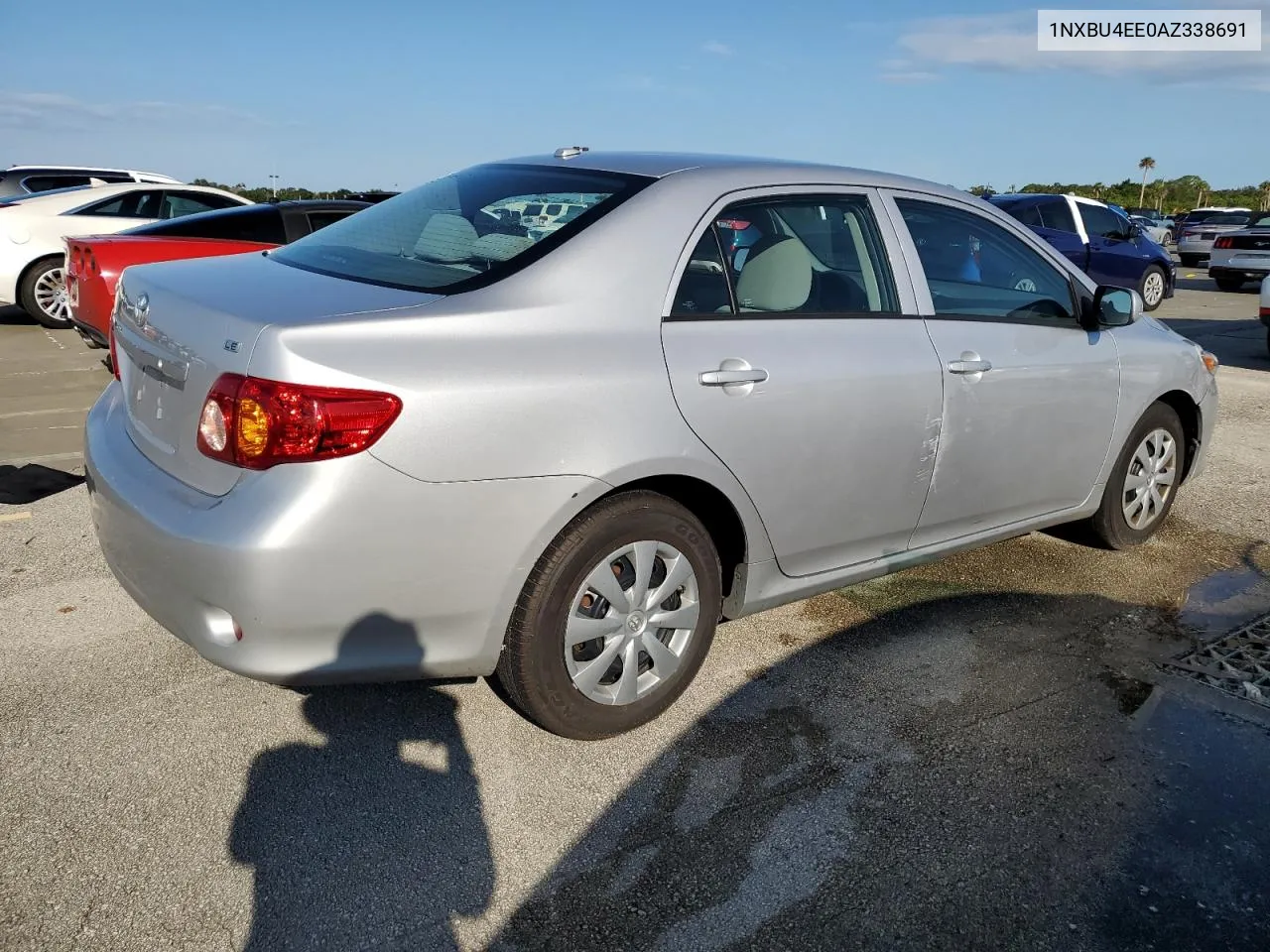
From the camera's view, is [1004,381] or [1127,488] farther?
[1127,488]

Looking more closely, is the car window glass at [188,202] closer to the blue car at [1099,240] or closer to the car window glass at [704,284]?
the blue car at [1099,240]

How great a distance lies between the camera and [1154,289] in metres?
16.1

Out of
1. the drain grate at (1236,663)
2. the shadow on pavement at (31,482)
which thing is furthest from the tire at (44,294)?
the drain grate at (1236,663)

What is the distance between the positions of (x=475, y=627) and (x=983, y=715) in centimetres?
167

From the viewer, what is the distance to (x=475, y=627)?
276cm

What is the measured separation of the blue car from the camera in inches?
575

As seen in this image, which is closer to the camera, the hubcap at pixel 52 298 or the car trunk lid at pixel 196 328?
the car trunk lid at pixel 196 328

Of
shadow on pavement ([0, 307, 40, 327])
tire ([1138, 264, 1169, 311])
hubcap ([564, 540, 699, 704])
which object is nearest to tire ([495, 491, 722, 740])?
hubcap ([564, 540, 699, 704])

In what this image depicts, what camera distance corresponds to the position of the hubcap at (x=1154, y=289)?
52.2 feet

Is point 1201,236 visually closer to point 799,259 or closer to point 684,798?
point 799,259

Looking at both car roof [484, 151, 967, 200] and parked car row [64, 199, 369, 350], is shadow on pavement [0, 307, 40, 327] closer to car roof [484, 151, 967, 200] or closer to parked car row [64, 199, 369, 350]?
parked car row [64, 199, 369, 350]

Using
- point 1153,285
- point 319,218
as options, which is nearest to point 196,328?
point 319,218

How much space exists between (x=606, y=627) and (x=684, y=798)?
0.51m

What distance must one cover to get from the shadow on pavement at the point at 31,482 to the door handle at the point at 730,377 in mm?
3720
